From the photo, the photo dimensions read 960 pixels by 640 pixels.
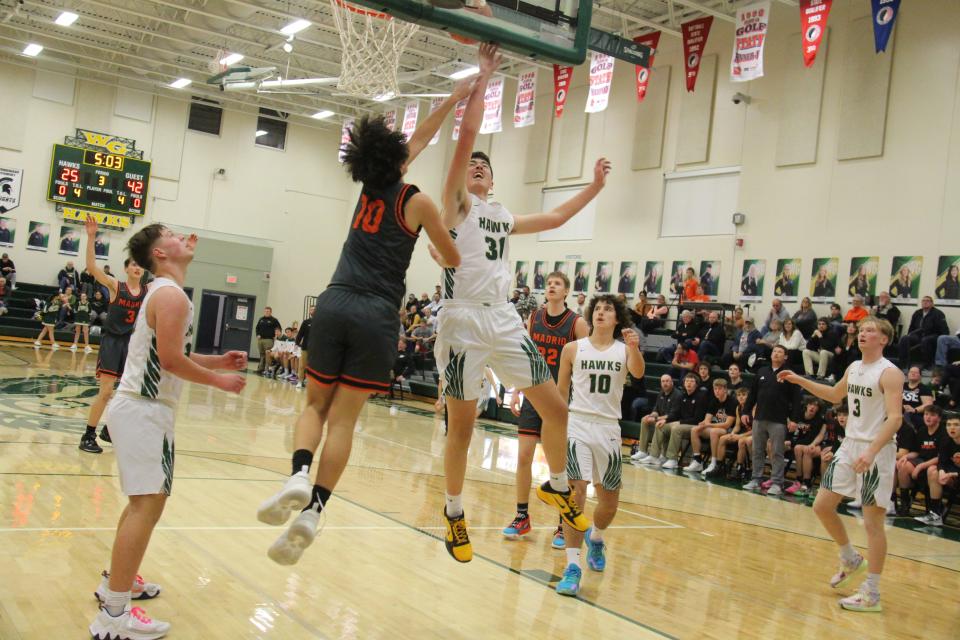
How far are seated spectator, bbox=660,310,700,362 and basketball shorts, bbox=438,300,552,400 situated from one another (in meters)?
11.9

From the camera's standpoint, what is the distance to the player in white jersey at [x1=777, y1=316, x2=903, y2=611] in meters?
5.41

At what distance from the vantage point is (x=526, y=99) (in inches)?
819

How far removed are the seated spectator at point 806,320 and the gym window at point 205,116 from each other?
20.8 metres

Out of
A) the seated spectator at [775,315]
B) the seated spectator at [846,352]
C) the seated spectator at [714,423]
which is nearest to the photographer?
the seated spectator at [714,423]

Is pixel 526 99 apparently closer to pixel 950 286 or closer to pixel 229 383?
pixel 950 286

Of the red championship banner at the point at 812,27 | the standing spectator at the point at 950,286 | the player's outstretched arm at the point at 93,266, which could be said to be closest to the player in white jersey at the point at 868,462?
the player's outstretched arm at the point at 93,266

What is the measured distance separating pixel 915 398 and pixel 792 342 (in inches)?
134

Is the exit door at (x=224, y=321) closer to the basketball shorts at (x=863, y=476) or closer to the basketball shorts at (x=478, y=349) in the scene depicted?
the basketball shorts at (x=863, y=476)

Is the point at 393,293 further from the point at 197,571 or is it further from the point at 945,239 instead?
the point at 945,239

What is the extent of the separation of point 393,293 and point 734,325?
13537mm

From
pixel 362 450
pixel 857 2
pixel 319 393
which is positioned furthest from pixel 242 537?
pixel 857 2

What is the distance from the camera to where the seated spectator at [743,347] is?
1472cm

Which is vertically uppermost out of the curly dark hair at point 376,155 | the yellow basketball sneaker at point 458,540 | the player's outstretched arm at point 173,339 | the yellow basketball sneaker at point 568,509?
the curly dark hair at point 376,155

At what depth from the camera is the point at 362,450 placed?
412 inches
